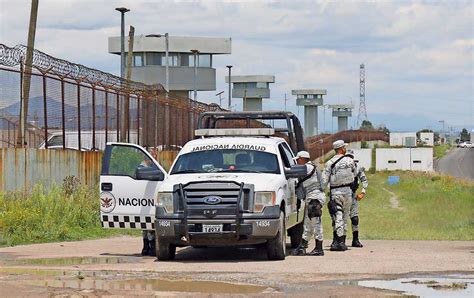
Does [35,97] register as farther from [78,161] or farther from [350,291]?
[350,291]

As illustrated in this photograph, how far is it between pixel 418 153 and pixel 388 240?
101 metres

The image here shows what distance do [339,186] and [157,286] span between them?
640 cm

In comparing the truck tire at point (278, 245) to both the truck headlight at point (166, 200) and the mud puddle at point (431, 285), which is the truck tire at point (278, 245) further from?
the mud puddle at point (431, 285)

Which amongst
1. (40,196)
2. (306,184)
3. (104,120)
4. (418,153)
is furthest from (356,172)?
(418,153)

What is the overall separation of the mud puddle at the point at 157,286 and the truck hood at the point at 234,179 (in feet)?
9.52

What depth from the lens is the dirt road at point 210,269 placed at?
495 inches

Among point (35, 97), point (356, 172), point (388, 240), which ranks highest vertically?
point (35, 97)

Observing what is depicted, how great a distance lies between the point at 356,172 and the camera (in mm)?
19344

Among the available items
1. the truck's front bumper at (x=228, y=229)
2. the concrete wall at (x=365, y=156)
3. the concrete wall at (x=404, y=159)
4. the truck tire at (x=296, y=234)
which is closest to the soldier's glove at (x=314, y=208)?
the truck tire at (x=296, y=234)

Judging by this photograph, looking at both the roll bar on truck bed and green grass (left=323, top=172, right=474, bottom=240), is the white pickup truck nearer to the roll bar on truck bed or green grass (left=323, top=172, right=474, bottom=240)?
the roll bar on truck bed

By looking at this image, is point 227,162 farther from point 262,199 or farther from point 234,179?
point 262,199

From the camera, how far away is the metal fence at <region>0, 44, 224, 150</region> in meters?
22.4

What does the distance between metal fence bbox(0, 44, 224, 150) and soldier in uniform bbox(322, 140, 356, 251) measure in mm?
6776

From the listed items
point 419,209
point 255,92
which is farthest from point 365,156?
point 419,209
